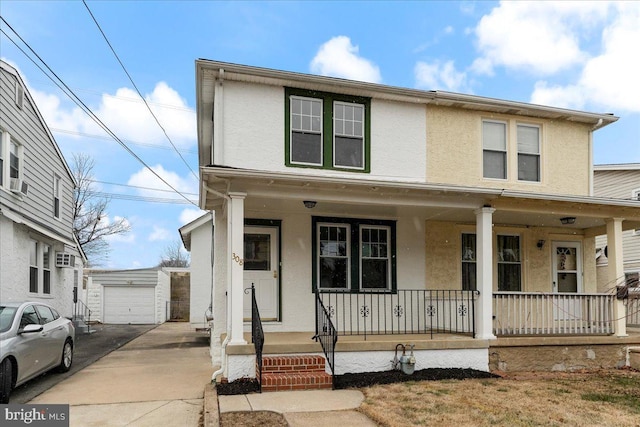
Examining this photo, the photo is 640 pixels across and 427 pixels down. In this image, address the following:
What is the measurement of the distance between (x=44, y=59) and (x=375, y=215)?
7.10 m

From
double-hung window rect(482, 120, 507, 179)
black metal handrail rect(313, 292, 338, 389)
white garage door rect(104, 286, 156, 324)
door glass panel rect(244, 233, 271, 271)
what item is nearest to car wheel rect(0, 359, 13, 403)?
door glass panel rect(244, 233, 271, 271)

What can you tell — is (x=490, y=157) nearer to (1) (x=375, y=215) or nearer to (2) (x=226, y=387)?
(1) (x=375, y=215)

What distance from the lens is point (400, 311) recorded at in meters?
10.9

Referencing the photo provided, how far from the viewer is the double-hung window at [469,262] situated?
453 inches

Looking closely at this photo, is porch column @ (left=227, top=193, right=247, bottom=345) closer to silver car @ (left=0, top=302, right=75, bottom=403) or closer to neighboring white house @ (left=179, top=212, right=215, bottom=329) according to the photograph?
silver car @ (left=0, top=302, right=75, bottom=403)

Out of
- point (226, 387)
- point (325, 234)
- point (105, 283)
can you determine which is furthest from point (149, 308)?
point (226, 387)

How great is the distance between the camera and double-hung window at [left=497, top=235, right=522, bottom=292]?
1190cm

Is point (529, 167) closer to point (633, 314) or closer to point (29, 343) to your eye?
point (633, 314)

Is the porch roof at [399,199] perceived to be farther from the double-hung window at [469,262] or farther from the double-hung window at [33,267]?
the double-hung window at [33,267]

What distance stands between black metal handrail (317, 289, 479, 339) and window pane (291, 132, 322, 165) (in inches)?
99.6

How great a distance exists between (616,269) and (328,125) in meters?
6.54

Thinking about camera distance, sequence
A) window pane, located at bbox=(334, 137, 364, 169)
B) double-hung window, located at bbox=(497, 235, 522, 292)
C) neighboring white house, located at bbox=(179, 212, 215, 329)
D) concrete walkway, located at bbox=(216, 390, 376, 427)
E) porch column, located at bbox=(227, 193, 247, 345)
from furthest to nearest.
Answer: neighboring white house, located at bbox=(179, 212, 215, 329) < double-hung window, located at bbox=(497, 235, 522, 292) < window pane, located at bbox=(334, 137, 364, 169) < porch column, located at bbox=(227, 193, 247, 345) < concrete walkway, located at bbox=(216, 390, 376, 427)

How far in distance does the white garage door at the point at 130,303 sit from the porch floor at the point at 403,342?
55.4ft

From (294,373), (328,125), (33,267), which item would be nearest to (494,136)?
(328,125)
